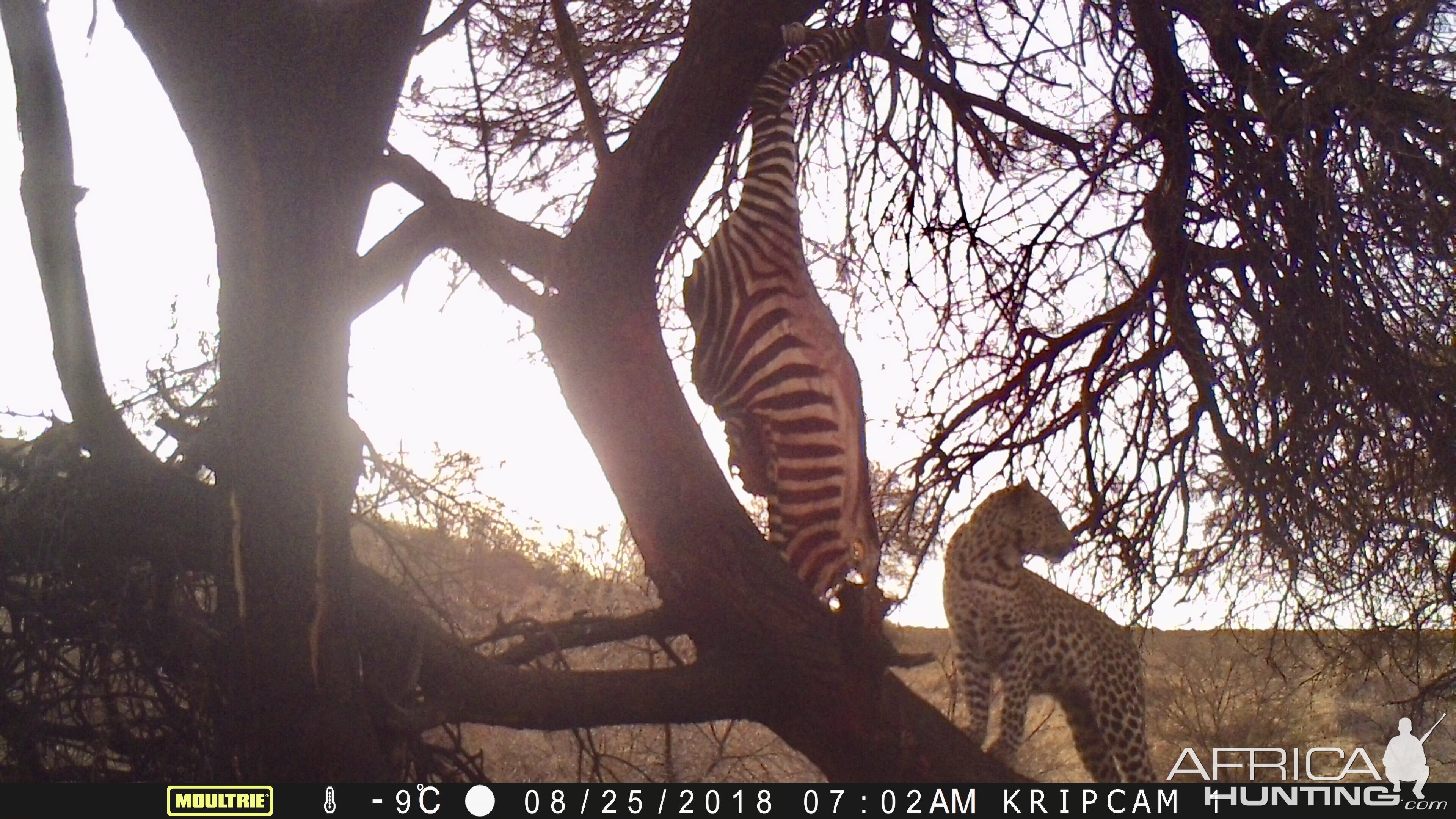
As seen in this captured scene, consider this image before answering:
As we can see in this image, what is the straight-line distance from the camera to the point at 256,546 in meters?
2.85

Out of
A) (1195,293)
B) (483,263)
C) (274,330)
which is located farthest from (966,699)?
(274,330)

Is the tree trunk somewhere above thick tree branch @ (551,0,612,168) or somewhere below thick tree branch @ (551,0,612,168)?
below

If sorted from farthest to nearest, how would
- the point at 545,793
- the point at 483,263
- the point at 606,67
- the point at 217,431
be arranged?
the point at 606,67 → the point at 483,263 → the point at 545,793 → the point at 217,431

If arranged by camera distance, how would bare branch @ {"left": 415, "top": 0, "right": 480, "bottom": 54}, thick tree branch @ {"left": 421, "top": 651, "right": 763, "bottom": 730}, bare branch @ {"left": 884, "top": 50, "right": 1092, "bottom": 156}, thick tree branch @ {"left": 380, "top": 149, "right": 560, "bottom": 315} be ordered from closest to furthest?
1. thick tree branch @ {"left": 421, "top": 651, "right": 763, "bottom": 730}
2. thick tree branch @ {"left": 380, "top": 149, "right": 560, "bottom": 315}
3. bare branch @ {"left": 415, "top": 0, "right": 480, "bottom": 54}
4. bare branch @ {"left": 884, "top": 50, "right": 1092, "bottom": 156}

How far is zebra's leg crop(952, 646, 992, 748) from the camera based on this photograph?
18.4 feet

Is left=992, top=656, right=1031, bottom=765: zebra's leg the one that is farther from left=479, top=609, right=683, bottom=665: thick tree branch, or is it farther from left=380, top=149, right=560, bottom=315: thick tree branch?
left=380, top=149, right=560, bottom=315: thick tree branch

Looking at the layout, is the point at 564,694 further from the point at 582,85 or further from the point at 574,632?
the point at 582,85

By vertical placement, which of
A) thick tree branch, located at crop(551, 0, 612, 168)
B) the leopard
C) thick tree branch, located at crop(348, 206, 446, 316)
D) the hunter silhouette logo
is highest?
thick tree branch, located at crop(551, 0, 612, 168)

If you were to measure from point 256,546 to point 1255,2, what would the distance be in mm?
5010

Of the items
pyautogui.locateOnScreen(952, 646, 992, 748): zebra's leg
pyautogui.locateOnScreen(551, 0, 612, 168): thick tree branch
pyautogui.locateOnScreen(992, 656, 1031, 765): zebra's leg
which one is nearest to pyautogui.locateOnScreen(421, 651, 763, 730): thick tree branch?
pyautogui.locateOnScreen(551, 0, 612, 168): thick tree branch

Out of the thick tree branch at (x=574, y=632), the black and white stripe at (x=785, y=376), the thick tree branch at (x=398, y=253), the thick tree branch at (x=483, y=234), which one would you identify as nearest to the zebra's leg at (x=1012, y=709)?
the black and white stripe at (x=785, y=376)

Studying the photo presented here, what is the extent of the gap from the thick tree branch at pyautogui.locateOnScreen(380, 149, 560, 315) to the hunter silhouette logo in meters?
4.04

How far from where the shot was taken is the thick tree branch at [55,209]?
10.6ft

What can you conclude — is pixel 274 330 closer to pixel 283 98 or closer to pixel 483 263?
pixel 283 98
